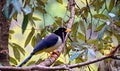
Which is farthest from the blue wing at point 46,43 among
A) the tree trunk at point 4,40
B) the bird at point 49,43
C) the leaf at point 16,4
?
the leaf at point 16,4

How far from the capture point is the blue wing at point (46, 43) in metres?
2.38

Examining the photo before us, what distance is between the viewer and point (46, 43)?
2.44 meters

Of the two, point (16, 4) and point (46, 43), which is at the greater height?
point (16, 4)

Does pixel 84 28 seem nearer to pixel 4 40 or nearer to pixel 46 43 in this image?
pixel 46 43

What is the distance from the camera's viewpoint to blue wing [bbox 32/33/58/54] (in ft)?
7.82

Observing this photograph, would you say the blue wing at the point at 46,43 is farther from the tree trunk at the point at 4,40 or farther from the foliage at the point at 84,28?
the tree trunk at the point at 4,40

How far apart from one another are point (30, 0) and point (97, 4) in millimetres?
539

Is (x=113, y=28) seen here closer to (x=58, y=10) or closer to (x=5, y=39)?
(x=5, y=39)

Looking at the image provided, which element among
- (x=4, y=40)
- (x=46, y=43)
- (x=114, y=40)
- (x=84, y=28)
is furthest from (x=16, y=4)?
(x=84, y=28)

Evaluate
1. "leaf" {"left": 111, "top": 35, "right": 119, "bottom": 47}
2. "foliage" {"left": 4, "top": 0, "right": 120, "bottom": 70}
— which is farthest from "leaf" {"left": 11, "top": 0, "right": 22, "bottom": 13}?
"leaf" {"left": 111, "top": 35, "right": 119, "bottom": 47}

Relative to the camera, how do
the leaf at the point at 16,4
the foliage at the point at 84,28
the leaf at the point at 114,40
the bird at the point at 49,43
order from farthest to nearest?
the bird at the point at 49,43 → the leaf at the point at 114,40 → the foliage at the point at 84,28 → the leaf at the point at 16,4

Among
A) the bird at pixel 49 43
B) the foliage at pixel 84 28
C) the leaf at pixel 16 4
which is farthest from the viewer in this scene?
the bird at pixel 49 43

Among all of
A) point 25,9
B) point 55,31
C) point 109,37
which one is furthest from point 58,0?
point 25,9

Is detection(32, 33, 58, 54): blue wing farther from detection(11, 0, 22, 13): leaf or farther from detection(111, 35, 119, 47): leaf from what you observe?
detection(11, 0, 22, 13): leaf
